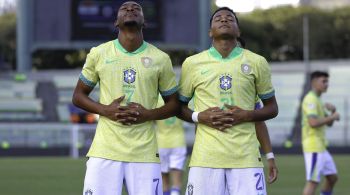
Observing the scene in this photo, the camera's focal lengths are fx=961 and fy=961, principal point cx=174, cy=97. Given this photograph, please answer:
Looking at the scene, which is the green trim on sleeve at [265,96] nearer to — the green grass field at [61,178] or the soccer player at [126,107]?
the soccer player at [126,107]

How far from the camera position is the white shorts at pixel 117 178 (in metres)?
8.06

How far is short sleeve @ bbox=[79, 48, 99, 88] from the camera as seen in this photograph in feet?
27.2

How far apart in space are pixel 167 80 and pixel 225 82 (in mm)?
570

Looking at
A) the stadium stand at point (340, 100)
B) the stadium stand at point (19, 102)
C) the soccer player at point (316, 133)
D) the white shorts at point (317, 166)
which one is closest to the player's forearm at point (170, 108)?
the soccer player at point (316, 133)

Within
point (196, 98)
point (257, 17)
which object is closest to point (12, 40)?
point (257, 17)

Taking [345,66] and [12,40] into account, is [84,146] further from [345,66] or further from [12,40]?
[12,40]

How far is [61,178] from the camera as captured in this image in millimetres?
21484

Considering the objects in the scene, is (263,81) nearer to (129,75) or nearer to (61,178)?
(129,75)

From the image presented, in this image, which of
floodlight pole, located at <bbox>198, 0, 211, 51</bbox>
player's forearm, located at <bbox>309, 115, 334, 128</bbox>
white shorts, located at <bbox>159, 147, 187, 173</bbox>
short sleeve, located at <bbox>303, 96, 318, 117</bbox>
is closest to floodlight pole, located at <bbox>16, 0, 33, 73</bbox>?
floodlight pole, located at <bbox>198, 0, 211, 51</bbox>

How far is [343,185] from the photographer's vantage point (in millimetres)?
19266

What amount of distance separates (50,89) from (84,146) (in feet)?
27.9

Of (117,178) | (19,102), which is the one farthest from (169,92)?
(19,102)

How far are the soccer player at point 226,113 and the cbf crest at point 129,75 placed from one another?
0.51 meters

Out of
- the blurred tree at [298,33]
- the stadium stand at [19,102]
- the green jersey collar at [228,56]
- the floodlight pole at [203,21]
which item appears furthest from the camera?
the blurred tree at [298,33]
